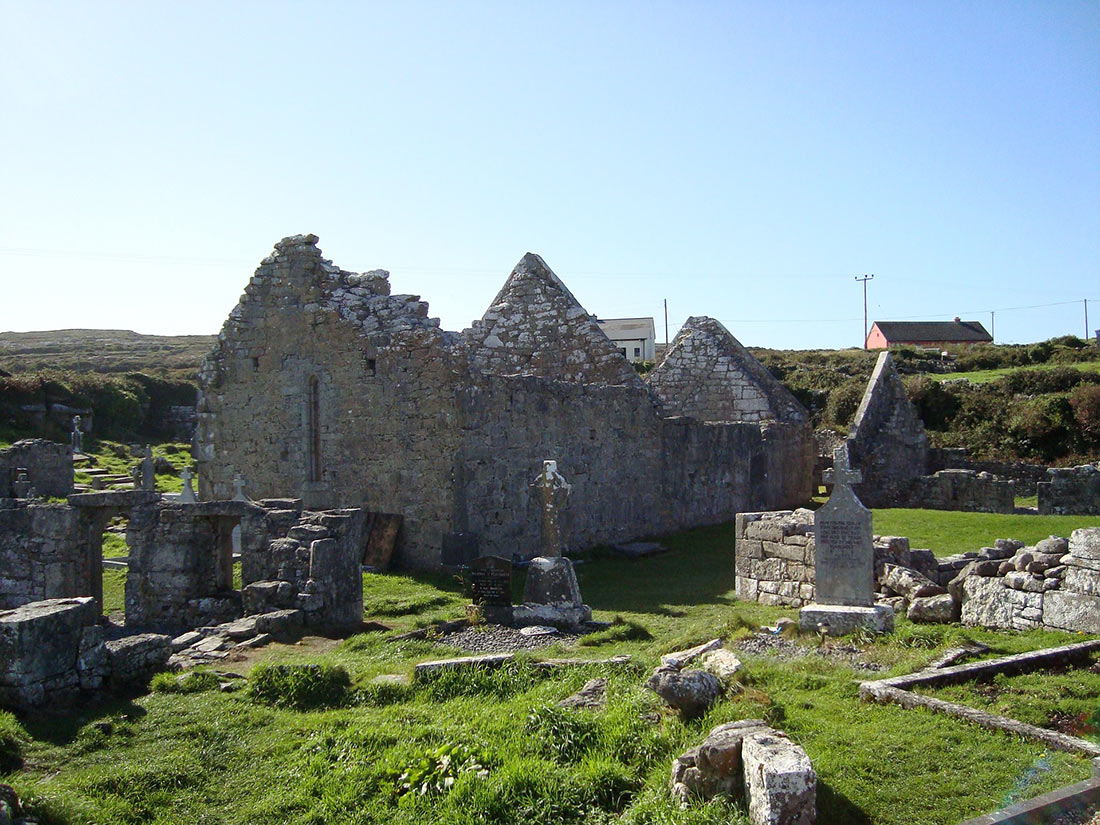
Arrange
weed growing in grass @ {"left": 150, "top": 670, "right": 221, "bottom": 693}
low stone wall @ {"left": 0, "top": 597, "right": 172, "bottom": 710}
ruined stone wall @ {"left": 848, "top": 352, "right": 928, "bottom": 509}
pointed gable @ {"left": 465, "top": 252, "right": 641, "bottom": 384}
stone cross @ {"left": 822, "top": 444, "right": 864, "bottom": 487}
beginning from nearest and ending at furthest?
low stone wall @ {"left": 0, "top": 597, "right": 172, "bottom": 710} → weed growing in grass @ {"left": 150, "top": 670, "right": 221, "bottom": 693} → stone cross @ {"left": 822, "top": 444, "right": 864, "bottom": 487} → pointed gable @ {"left": 465, "top": 252, "right": 641, "bottom": 384} → ruined stone wall @ {"left": 848, "top": 352, "right": 928, "bottom": 509}

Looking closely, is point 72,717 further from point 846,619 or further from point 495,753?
point 846,619

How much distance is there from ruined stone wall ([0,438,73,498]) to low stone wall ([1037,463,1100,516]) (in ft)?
79.9

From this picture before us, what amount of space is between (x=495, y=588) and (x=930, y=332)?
248 ft

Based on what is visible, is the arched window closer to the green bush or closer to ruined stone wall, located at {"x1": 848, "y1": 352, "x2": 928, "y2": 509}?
the green bush

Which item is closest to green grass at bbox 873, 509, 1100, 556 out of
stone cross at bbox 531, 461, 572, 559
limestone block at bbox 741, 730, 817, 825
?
stone cross at bbox 531, 461, 572, 559

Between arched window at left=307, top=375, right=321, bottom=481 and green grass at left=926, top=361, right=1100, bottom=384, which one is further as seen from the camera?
green grass at left=926, top=361, right=1100, bottom=384

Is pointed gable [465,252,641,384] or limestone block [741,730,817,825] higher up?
pointed gable [465,252,641,384]

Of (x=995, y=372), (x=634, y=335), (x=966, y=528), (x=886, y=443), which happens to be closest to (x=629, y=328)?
(x=634, y=335)

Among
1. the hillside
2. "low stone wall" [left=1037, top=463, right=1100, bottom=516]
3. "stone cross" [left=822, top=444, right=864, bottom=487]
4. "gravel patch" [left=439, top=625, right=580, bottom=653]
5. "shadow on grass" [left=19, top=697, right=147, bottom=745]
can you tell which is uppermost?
the hillside

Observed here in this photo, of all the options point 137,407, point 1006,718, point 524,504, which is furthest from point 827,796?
point 137,407

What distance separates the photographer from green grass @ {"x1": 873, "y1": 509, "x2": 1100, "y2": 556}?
53.2 feet

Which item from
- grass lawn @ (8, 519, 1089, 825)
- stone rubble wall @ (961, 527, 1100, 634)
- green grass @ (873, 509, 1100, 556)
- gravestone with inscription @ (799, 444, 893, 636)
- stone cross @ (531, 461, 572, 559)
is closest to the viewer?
grass lawn @ (8, 519, 1089, 825)

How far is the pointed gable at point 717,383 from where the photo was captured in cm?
2492

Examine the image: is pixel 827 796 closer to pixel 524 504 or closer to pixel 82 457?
pixel 524 504
